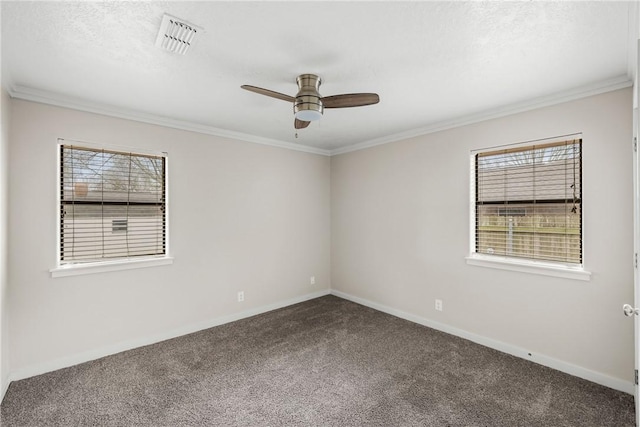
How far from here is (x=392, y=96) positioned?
272 centimetres

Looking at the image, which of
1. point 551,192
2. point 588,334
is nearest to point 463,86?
point 551,192

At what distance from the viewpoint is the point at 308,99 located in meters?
2.21

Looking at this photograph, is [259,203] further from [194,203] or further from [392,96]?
[392,96]

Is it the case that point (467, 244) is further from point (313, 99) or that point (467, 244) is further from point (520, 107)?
point (313, 99)

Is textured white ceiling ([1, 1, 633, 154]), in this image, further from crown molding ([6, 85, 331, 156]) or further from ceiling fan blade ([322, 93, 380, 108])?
ceiling fan blade ([322, 93, 380, 108])

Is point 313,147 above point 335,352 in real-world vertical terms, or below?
above

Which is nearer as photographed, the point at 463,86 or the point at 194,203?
the point at 463,86

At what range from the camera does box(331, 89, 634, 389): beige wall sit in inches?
94.6

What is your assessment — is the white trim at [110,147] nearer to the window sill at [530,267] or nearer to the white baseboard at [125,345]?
the white baseboard at [125,345]

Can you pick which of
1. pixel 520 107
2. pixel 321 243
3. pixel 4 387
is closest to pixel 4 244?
pixel 4 387

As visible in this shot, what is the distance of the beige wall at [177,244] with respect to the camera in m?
2.59

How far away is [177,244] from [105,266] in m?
0.70

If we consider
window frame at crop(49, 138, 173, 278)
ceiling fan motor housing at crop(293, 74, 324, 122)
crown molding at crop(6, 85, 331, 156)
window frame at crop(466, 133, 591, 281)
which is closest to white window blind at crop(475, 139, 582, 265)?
window frame at crop(466, 133, 591, 281)

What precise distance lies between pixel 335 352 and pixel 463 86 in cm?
278
